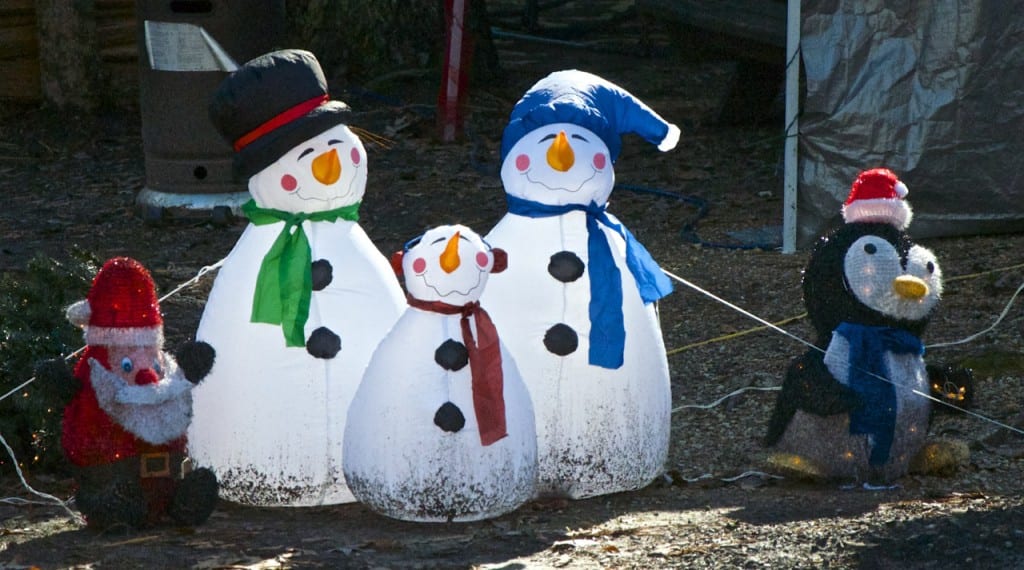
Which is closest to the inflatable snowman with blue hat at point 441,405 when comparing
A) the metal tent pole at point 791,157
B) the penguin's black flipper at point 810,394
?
the penguin's black flipper at point 810,394

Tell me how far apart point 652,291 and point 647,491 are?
0.68m

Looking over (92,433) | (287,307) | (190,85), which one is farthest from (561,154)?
(190,85)

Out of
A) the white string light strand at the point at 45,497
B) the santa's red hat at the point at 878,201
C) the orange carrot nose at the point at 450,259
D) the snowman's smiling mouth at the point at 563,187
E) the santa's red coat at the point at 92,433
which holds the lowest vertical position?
the white string light strand at the point at 45,497

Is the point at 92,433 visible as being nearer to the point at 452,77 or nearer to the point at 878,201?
the point at 878,201

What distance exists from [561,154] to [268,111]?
35.5 inches

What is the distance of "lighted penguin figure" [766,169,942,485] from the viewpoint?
15.0 ft

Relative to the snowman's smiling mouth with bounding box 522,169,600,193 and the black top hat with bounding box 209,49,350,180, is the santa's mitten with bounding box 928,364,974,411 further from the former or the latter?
the black top hat with bounding box 209,49,350,180

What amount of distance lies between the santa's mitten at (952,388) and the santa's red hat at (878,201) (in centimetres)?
52

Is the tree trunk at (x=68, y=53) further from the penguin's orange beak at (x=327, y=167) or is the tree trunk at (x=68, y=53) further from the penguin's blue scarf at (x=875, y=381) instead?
the penguin's blue scarf at (x=875, y=381)

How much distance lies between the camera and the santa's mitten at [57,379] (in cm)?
420

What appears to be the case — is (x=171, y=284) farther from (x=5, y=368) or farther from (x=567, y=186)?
(x=567, y=186)

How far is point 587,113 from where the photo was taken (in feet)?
15.1

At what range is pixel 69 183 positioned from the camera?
10273 mm

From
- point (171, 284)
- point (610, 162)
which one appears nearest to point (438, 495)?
point (610, 162)
